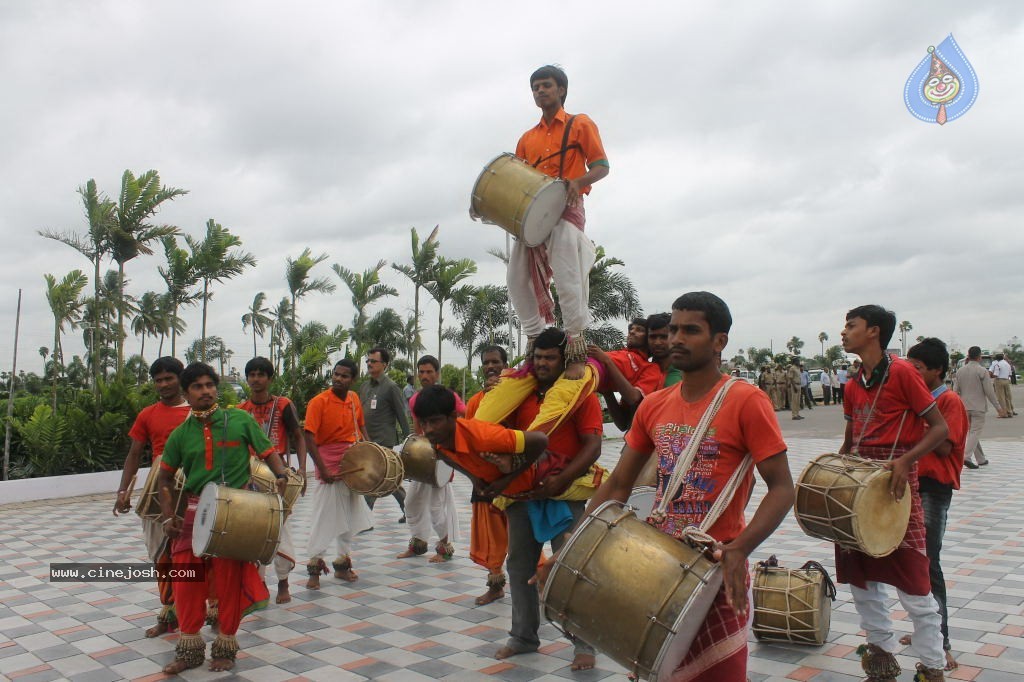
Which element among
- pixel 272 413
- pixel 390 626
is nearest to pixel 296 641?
pixel 390 626

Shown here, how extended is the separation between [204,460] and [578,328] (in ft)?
8.30

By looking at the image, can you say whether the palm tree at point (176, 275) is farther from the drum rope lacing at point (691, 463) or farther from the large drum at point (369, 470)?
the drum rope lacing at point (691, 463)

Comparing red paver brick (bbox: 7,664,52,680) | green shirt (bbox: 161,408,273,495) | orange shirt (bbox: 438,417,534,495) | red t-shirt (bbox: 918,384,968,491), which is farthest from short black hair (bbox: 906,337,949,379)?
red paver brick (bbox: 7,664,52,680)

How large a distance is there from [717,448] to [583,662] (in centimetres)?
250

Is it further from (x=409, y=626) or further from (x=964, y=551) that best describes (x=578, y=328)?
(x=964, y=551)

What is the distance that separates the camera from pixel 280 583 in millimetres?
6355

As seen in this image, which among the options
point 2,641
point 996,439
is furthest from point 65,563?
point 996,439

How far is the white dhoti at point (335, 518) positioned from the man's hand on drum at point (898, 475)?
15.2 ft

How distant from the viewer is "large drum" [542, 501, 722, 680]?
7.96 feet

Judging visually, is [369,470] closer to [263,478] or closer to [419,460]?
[419,460]

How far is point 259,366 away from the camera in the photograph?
22.2 feet

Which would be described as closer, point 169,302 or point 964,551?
point 964,551

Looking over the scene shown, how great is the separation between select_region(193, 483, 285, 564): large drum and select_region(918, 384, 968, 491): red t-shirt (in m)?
3.90

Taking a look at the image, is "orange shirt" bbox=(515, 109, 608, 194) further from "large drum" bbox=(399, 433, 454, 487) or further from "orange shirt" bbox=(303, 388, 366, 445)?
"orange shirt" bbox=(303, 388, 366, 445)
